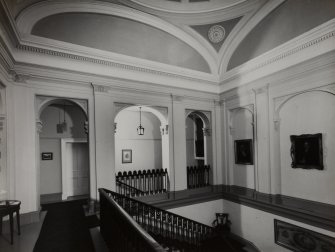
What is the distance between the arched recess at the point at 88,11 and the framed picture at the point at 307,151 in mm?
5235

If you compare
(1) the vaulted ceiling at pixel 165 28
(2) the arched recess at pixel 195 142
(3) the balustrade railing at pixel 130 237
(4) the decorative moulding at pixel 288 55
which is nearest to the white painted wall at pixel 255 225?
(2) the arched recess at pixel 195 142

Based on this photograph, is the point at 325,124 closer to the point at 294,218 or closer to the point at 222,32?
the point at 294,218

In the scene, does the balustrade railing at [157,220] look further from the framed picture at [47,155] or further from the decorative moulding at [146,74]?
the framed picture at [47,155]

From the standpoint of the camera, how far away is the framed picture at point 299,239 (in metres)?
5.78

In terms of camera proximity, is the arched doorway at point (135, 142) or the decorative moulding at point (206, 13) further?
the arched doorway at point (135, 142)

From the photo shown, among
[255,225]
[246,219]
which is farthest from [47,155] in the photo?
[255,225]

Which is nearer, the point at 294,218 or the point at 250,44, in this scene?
the point at 294,218

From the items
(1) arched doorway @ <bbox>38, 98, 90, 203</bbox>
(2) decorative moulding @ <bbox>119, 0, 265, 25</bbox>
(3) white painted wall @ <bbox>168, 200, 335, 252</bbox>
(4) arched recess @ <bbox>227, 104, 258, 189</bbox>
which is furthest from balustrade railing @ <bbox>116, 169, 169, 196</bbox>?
(2) decorative moulding @ <bbox>119, 0, 265, 25</bbox>

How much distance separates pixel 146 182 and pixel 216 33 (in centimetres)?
631

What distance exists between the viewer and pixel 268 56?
7.29m

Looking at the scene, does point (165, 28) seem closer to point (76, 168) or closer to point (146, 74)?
point (146, 74)

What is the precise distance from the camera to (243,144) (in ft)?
27.8

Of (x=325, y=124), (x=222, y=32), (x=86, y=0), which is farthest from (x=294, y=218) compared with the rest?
(x=86, y=0)

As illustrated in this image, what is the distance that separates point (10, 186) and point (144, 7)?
639 centimetres
